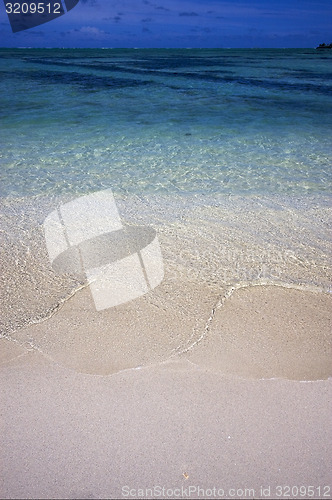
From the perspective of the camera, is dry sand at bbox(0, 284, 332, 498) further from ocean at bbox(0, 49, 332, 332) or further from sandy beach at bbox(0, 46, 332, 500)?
ocean at bbox(0, 49, 332, 332)

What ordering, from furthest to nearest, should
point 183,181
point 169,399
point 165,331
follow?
point 183,181
point 165,331
point 169,399

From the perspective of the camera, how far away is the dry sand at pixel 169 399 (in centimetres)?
149

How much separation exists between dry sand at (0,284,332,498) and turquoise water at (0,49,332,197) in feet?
8.42

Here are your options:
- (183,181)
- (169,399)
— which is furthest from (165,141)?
(169,399)

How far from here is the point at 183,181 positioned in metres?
4.96

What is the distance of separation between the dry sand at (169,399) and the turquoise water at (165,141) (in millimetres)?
2568

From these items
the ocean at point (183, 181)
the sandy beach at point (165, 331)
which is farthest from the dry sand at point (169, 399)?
the ocean at point (183, 181)

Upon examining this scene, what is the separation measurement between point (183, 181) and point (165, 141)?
7.13 feet

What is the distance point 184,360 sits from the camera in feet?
6.69

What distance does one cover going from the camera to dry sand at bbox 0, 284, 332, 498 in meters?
1.49

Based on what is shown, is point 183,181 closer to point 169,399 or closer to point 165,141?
point 165,141

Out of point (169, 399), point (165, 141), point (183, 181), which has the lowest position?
point (169, 399)

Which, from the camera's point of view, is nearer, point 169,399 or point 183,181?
point 169,399

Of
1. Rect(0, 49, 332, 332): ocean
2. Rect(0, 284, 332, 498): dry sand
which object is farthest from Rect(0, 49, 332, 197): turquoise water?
Rect(0, 284, 332, 498): dry sand
